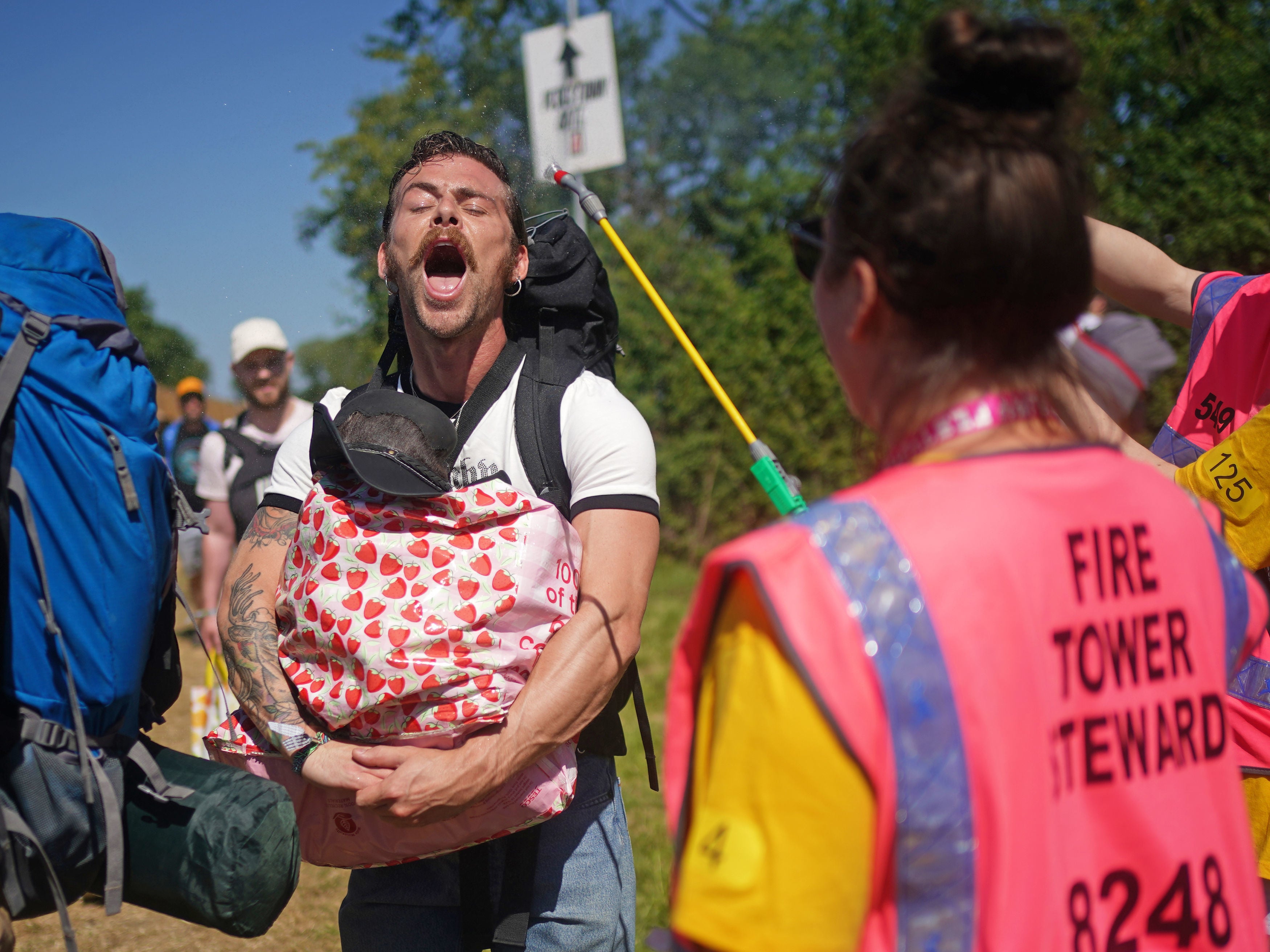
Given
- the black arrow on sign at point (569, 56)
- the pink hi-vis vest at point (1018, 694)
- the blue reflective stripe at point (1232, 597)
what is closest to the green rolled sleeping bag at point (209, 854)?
the pink hi-vis vest at point (1018, 694)

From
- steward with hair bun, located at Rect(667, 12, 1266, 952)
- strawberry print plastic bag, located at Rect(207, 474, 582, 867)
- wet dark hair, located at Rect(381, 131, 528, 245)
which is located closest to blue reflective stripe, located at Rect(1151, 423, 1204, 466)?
steward with hair bun, located at Rect(667, 12, 1266, 952)

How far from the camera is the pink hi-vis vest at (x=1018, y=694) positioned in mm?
940

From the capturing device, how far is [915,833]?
943 mm

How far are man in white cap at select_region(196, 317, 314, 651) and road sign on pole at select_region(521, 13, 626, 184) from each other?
2.10m

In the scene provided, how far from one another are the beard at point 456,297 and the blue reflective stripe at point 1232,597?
1484 mm

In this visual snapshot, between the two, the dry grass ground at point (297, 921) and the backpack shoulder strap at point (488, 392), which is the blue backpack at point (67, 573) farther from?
the dry grass ground at point (297, 921)

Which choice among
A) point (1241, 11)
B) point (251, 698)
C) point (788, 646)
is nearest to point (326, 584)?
point (251, 698)

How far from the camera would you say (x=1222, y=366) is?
202 centimetres

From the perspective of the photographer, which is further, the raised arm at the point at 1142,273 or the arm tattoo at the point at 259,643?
the raised arm at the point at 1142,273

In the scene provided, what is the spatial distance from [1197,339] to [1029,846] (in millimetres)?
1478

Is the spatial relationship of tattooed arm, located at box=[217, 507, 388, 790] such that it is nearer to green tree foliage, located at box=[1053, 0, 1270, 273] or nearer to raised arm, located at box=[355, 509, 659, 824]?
raised arm, located at box=[355, 509, 659, 824]

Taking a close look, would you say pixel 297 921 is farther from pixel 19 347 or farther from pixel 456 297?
pixel 19 347

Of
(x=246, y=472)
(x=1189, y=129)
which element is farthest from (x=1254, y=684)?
(x=1189, y=129)

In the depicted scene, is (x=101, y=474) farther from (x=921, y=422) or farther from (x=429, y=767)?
(x=921, y=422)
